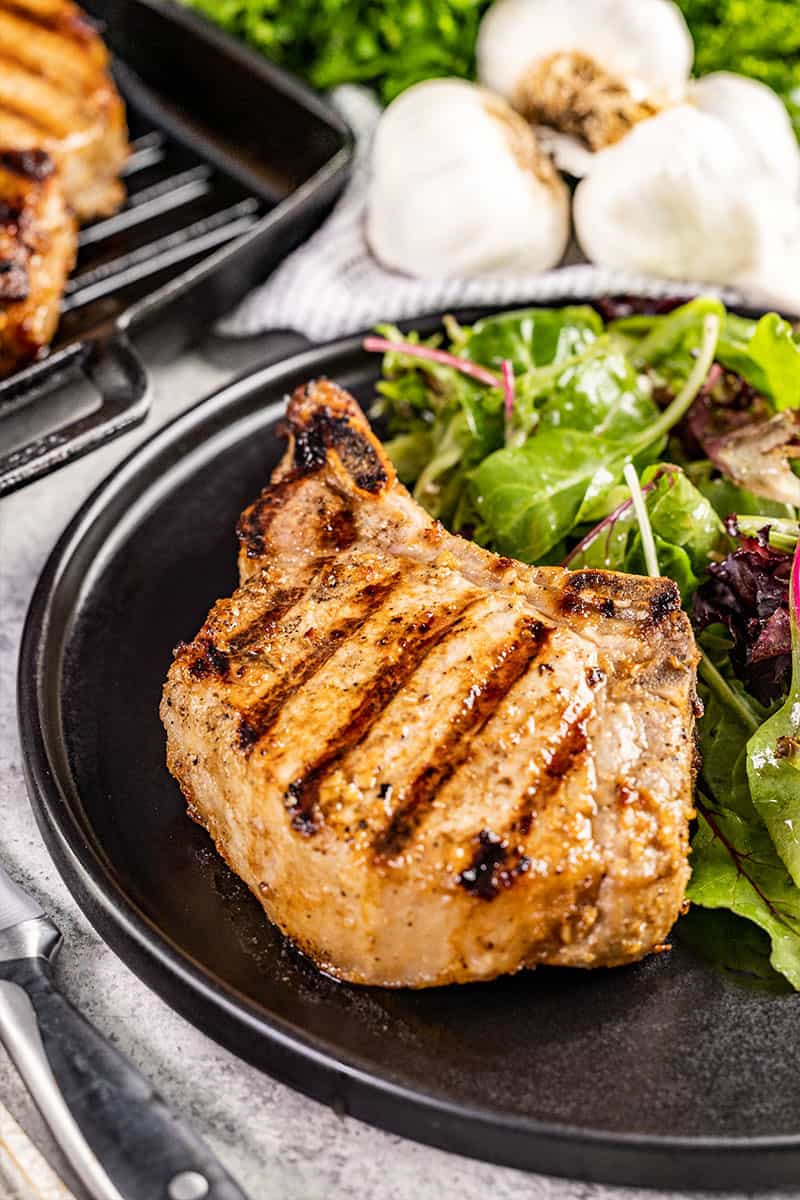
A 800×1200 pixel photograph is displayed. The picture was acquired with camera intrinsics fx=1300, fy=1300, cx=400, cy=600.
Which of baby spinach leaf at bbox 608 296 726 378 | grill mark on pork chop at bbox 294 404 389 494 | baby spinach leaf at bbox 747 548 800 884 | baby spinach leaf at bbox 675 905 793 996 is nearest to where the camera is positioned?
baby spinach leaf at bbox 675 905 793 996

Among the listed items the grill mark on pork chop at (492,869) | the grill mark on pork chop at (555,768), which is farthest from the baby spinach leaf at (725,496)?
the grill mark on pork chop at (492,869)

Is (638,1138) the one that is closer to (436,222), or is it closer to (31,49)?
(436,222)

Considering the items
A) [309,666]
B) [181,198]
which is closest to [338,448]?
[309,666]

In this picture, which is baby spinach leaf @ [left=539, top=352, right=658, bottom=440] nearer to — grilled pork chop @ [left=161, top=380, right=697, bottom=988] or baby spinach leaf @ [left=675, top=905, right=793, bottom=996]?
grilled pork chop @ [left=161, top=380, right=697, bottom=988]

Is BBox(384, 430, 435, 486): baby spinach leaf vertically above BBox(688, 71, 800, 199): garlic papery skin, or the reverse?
BBox(688, 71, 800, 199): garlic papery skin

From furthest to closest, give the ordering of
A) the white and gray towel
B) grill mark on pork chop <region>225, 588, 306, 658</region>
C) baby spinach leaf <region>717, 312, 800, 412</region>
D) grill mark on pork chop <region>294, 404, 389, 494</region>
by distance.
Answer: the white and gray towel
baby spinach leaf <region>717, 312, 800, 412</region>
grill mark on pork chop <region>294, 404, 389, 494</region>
grill mark on pork chop <region>225, 588, 306, 658</region>

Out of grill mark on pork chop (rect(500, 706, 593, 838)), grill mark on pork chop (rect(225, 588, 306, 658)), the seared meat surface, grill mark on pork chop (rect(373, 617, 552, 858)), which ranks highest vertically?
the seared meat surface

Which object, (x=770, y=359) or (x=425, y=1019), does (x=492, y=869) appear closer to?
(x=425, y=1019)

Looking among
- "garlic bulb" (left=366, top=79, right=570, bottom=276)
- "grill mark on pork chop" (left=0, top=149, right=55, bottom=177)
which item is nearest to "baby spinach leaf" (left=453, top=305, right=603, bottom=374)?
"garlic bulb" (left=366, top=79, right=570, bottom=276)
